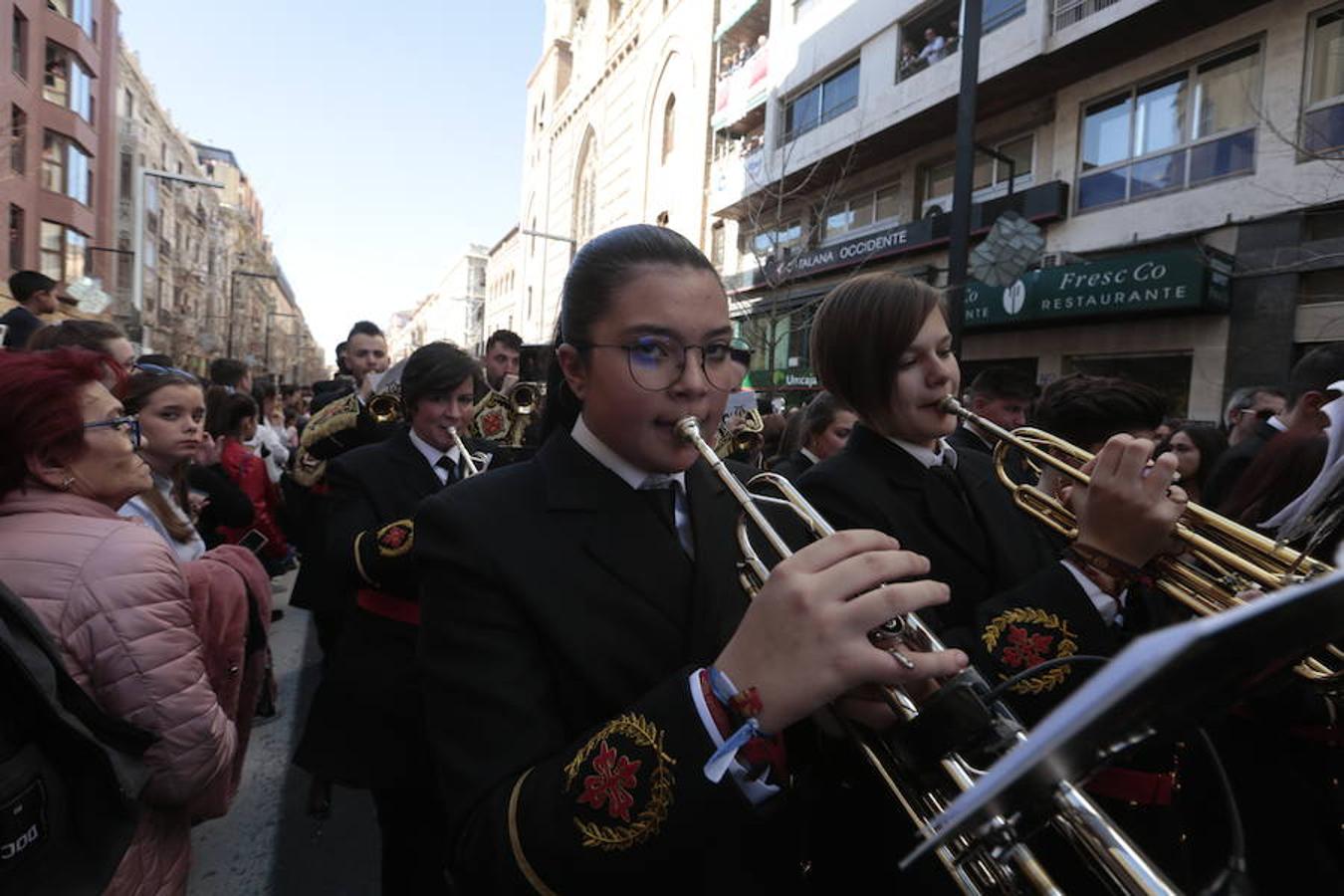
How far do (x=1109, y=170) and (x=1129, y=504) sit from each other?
1567 centimetres

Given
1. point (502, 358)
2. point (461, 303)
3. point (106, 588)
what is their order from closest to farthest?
point (106, 588), point (502, 358), point (461, 303)

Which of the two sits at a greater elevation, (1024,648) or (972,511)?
(972,511)

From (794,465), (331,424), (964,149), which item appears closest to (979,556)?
(794,465)

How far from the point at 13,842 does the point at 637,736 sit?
1248 millimetres

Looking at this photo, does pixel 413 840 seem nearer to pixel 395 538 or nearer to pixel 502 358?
pixel 395 538

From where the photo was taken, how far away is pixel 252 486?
556 cm

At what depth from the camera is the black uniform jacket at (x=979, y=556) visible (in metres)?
1.58

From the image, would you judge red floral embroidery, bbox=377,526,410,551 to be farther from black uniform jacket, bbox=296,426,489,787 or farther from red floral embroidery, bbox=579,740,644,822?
red floral embroidery, bbox=579,740,644,822

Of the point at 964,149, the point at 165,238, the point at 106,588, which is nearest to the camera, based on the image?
the point at 106,588

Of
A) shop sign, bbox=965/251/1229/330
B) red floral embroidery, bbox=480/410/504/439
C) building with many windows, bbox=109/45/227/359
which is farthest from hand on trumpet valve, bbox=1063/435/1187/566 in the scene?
building with many windows, bbox=109/45/227/359

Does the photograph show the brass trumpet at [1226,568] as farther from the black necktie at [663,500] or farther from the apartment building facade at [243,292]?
the apartment building facade at [243,292]

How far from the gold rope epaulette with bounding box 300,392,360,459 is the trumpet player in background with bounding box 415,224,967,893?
345 centimetres

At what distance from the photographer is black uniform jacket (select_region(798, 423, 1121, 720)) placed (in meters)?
1.58

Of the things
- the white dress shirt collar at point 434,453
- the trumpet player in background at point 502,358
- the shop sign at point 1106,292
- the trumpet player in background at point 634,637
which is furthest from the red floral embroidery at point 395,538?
the shop sign at point 1106,292
